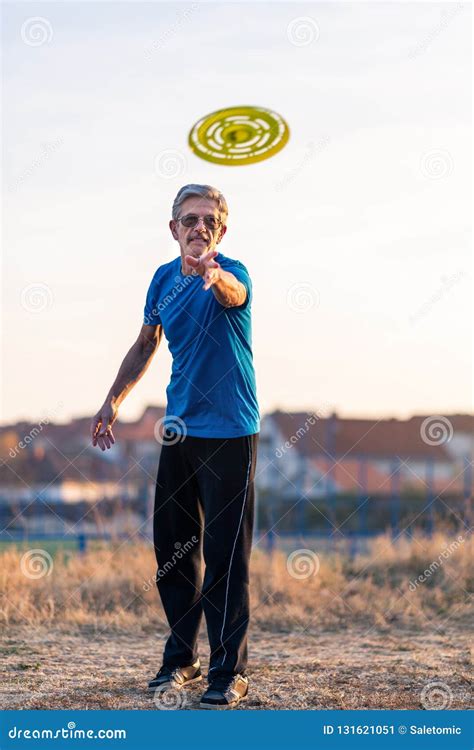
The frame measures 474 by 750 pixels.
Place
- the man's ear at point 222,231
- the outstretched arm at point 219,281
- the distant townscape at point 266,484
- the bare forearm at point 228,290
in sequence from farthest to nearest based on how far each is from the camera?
the distant townscape at point 266,484
the man's ear at point 222,231
the bare forearm at point 228,290
the outstretched arm at point 219,281

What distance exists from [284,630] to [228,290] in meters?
2.93

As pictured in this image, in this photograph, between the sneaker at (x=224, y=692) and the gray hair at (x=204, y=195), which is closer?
the sneaker at (x=224, y=692)

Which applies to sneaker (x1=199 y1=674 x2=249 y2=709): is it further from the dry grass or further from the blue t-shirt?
the dry grass

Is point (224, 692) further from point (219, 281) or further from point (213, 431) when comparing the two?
point (219, 281)

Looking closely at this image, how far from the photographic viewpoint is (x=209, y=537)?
161 inches

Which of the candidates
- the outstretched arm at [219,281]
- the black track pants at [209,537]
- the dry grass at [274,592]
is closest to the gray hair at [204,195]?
the outstretched arm at [219,281]

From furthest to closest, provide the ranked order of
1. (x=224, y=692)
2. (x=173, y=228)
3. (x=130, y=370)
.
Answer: (x=130, y=370) < (x=173, y=228) < (x=224, y=692)

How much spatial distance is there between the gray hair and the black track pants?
95 cm

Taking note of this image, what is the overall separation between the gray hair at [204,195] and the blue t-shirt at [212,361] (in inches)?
7.5

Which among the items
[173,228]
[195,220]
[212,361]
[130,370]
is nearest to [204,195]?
[195,220]

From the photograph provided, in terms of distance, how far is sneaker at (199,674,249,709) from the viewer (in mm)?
3893

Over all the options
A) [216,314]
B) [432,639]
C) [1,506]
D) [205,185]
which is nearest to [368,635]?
[432,639]

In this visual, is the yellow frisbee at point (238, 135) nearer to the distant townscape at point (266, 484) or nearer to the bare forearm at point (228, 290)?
the bare forearm at point (228, 290)

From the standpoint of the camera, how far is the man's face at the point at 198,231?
3955 millimetres
